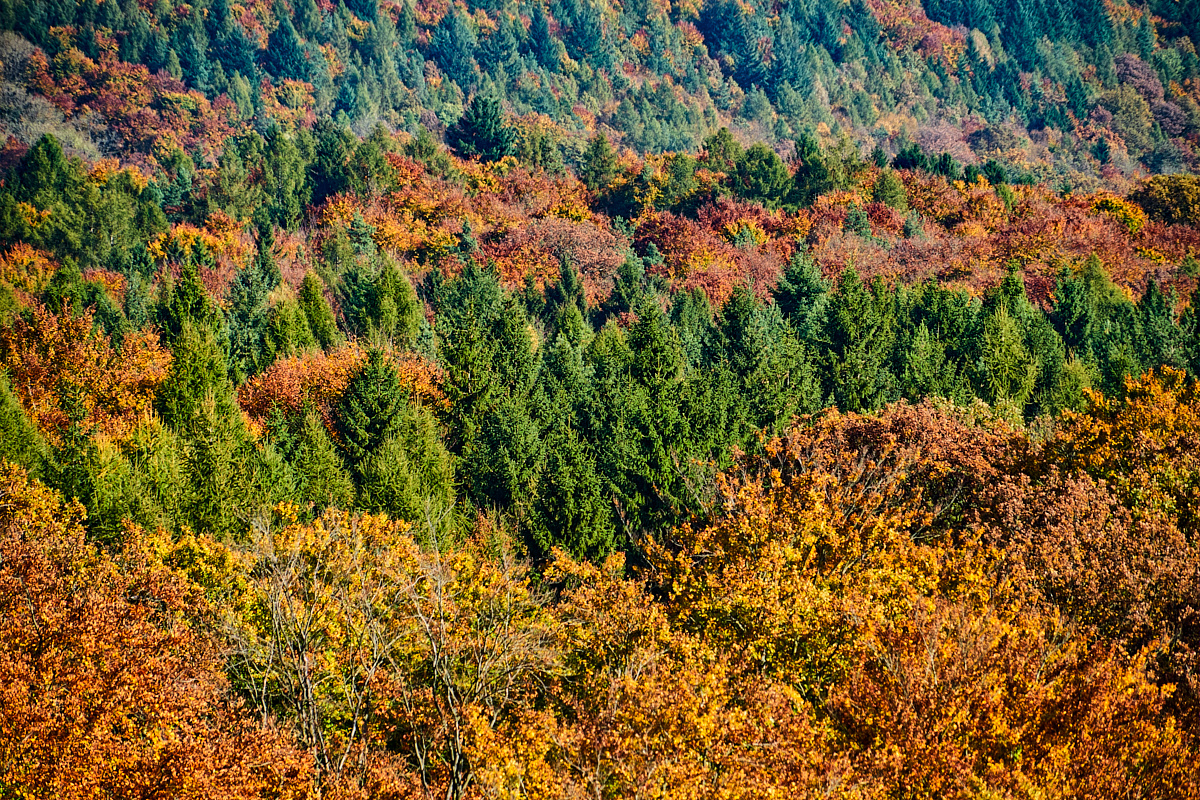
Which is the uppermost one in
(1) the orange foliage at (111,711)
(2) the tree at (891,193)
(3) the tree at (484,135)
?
(1) the orange foliage at (111,711)

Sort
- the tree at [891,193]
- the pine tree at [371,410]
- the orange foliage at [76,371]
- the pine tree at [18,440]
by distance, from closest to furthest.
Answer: the pine tree at [18,440]
the pine tree at [371,410]
the orange foliage at [76,371]
the tree at [891,193]

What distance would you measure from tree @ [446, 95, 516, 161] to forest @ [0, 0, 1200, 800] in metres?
0.61

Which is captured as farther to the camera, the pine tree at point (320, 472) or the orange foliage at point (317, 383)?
the orange foliage at point (317, 383)

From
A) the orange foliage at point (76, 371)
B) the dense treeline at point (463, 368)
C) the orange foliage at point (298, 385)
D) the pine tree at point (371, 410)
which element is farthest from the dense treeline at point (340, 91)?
the pine tree at point (371, 410)

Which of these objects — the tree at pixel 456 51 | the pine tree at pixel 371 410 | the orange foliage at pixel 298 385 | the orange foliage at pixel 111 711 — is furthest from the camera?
the tree at pixel 456 51

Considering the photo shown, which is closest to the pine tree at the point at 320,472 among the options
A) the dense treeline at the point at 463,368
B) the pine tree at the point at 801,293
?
the dense treeline at the point at 463,368

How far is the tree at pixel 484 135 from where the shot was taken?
108 m

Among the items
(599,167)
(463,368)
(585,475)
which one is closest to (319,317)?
(463,368)

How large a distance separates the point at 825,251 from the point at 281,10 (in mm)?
141334

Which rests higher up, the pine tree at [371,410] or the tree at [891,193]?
the tree at [891,193]

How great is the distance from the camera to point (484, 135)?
108 m

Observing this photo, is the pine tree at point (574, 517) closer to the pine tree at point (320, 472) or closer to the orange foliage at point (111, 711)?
the pine tree at point (320, 472)

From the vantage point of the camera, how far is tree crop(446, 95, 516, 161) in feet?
354

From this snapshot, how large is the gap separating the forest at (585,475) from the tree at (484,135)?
2.01ft
